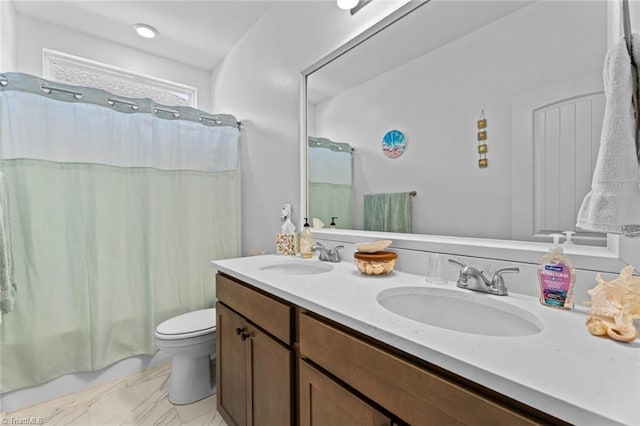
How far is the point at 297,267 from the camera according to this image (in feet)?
5.15

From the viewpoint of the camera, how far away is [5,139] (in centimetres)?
161

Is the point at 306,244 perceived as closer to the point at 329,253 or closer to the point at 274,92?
the point at 329,253

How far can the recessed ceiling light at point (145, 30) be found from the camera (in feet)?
7.29

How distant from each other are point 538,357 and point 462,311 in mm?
386

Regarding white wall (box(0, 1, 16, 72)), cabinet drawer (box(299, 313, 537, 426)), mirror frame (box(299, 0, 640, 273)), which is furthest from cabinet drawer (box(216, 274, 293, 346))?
white wall (box(0, 1, 16, 72))

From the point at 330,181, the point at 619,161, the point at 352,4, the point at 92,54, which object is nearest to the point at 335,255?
the point at 330,181

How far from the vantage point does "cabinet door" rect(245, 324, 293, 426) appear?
97cm

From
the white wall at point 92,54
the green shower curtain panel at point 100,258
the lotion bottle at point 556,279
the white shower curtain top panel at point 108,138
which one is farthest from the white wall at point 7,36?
the lotion bottle at point 556,279

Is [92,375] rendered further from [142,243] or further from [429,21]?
[429,21]

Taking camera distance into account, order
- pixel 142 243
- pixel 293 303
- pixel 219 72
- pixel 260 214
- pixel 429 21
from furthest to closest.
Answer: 1. pixel 219 72
2. pixel 260 214
3. pixel 142 243
4. pixel 429 21
5. pixel 293 303

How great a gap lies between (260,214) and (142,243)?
33.3 inches

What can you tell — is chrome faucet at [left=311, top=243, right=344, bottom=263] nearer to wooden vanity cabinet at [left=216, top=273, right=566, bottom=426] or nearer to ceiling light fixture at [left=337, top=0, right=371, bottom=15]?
wooden vanity cabinet at [left=216, top=273, right=566, bottom=426]

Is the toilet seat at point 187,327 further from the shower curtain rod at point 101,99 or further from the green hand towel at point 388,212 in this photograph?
the shower curtain rod at point 101,99

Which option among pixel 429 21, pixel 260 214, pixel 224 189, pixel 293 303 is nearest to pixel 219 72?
pixel 224 189
